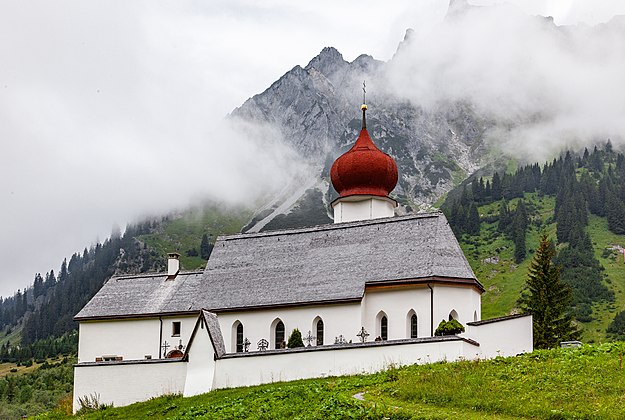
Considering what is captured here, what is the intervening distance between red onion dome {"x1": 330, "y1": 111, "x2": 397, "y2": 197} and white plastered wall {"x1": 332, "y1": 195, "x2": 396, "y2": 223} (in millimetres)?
418

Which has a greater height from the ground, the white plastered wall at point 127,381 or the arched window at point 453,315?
the arched window at point 453,315

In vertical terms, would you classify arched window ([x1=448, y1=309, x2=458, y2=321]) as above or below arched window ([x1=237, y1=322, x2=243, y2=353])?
Answer: above

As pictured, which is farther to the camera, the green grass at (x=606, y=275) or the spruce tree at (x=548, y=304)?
the green grass at (x=606, y=275)

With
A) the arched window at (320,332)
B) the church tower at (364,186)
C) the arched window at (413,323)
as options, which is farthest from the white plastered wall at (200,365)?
the church tower at (364,186)

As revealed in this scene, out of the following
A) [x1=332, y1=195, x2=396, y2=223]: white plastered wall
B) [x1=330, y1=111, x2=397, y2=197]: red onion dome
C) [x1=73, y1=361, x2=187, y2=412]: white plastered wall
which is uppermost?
[x1=330, y1=111, x2=397, y2=197]: red onion dome

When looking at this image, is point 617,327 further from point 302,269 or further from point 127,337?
point 127,337

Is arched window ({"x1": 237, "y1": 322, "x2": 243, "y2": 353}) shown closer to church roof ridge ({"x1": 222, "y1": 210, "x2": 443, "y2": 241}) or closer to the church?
the church

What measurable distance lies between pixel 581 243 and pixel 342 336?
131785mm

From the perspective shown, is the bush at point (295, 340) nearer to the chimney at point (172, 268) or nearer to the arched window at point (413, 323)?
the arched window at point (413, 323)

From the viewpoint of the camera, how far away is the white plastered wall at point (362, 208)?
5891 cm

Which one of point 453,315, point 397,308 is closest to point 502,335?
point 453,315

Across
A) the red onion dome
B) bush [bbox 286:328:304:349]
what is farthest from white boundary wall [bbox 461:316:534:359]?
the red onion dome

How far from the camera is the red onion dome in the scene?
59381 mm

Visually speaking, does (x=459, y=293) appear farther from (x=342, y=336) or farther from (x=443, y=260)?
(x=342, y=336)
